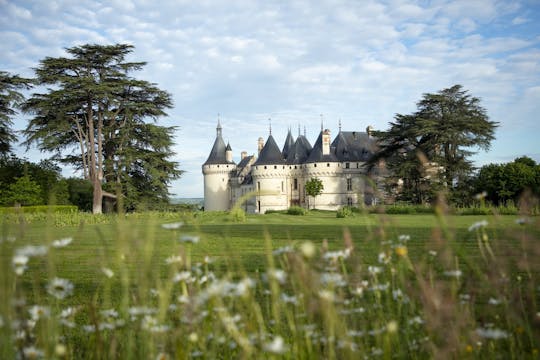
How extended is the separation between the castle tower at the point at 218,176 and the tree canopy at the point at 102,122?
22.6 m

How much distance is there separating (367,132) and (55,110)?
29.6m

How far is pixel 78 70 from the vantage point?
2636cm

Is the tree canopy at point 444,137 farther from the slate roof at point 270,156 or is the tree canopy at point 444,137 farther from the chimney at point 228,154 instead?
the chimney at point 228,154

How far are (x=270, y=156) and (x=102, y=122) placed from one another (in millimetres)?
20029

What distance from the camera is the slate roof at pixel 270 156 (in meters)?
45.6

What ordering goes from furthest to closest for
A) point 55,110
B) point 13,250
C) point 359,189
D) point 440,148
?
point 440,148
point 55,110
point 359,189
point 13,250

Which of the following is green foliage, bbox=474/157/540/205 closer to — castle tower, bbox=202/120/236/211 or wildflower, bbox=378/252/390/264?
castle tower, bbox=202/120/236/211

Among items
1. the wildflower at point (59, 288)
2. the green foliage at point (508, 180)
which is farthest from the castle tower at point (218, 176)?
the wildflower at point (59, 288)

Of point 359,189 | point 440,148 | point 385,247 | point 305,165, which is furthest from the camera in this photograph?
point 305,165

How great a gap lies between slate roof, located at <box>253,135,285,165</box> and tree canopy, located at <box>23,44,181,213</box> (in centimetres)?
1836

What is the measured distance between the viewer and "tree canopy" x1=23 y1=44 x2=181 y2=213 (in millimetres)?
25516

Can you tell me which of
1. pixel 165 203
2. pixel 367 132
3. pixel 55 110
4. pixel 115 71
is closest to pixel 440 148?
pixel 367 132

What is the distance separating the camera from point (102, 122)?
93.0 ft

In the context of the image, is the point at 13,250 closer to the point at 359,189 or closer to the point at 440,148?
the point at 359,189
